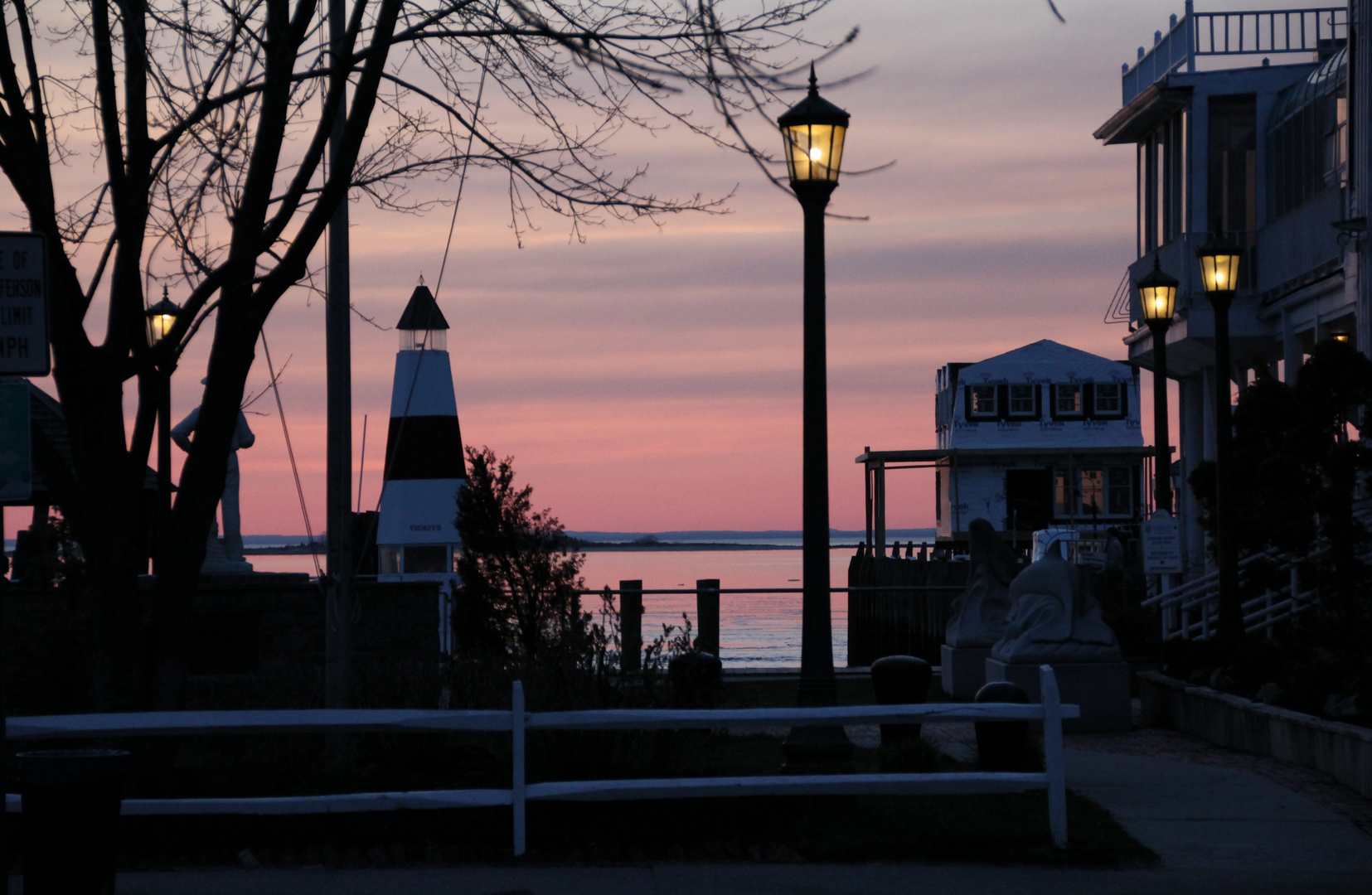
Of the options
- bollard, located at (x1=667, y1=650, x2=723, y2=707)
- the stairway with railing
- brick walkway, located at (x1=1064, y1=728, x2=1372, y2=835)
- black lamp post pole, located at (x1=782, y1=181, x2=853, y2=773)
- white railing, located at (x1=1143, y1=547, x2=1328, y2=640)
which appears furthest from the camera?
white railing, located at (x1=1143, y1=547, x2=1328, y2=640)

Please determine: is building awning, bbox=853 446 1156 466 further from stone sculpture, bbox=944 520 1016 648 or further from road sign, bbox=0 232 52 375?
road sign, bbox=0 232 52 375

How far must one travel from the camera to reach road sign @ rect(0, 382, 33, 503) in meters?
5.83

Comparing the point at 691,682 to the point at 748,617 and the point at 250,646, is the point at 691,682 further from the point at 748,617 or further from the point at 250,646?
the point at 748,617

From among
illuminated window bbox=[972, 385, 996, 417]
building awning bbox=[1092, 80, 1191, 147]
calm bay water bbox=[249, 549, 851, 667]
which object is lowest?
calm bay water bbox=[249, 549, 851, 667]

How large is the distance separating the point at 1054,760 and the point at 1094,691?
22.8 ft

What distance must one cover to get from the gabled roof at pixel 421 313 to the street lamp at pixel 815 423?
27.1 feet

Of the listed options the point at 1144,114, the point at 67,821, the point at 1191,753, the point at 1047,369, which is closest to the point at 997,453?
the point at 1047,369

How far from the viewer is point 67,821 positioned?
6703 millimetres

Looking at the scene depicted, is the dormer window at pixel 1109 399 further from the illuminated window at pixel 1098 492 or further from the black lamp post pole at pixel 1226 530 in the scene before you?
the black lamp post pole at pixel 1226 530

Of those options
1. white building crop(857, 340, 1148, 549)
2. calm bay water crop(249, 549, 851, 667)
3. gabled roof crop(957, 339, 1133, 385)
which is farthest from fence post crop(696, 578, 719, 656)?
gabled roof crop(957, 339, 1133, 385)

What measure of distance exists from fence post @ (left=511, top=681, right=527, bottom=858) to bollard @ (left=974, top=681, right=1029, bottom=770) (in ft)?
13.2

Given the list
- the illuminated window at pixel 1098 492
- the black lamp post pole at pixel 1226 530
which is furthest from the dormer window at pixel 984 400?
the black lamp post pole at pixel 1226 530

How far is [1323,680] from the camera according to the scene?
13.1 meters

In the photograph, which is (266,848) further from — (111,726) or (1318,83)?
(1318,83)
